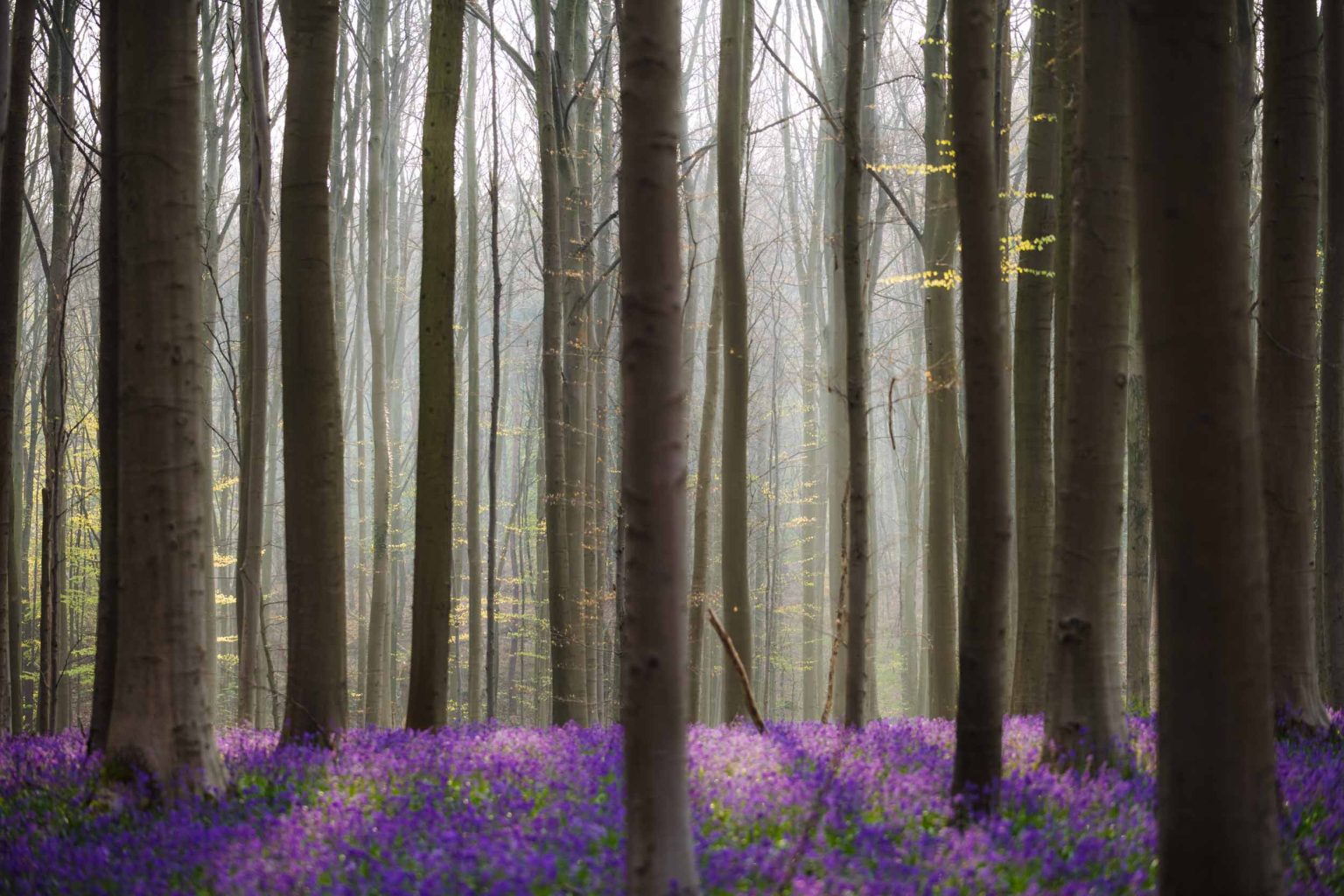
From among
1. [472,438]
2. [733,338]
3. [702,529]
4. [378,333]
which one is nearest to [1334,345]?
[733,338]

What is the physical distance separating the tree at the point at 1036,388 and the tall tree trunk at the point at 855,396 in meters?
1.65

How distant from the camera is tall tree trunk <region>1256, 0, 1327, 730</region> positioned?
701 cm

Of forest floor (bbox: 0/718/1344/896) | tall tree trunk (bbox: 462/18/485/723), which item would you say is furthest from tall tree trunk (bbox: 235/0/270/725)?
tall tree trunk (bbox: 462/18/485/723)

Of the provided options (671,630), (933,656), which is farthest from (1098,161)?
(933,656)

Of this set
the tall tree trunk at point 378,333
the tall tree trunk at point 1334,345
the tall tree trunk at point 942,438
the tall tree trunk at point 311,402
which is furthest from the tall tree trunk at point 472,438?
the tall tree trunk at point 1334,345

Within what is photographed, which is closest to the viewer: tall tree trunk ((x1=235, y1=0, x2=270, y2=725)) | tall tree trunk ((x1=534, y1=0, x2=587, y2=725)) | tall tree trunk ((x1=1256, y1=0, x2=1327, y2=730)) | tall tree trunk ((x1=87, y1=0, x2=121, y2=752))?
tall tree trunk ((x1=87, y1=0, x2=121, y2=752))

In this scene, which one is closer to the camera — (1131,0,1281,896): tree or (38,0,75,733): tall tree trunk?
(1131,0,1281,896): tree

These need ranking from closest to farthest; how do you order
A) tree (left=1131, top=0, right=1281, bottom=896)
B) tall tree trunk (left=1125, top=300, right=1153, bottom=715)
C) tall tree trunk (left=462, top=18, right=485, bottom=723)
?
tree (left=1131, top=0, right=1281, bottom=896) < tall tree trunk (left=1125, top=300, right=1153, bottom=715) < tall tree trunk (left=462, top=18, right=485, bottom=723)

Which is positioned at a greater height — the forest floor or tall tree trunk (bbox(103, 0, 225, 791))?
tall tree trunk (bbox(103, 0, 225, 791))

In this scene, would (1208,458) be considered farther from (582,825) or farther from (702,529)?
(702,529)

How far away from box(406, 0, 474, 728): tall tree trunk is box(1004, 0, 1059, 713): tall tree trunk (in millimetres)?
4472

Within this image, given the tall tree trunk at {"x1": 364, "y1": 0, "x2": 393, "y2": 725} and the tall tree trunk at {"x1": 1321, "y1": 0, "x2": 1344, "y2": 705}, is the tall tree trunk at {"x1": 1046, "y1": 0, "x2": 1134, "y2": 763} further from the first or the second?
the tall tree trunk at {"x1": 364, "y1": 0, "x2": 393, "y2": 725}

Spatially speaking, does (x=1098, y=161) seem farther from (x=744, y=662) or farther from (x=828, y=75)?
(x=828, y=75)

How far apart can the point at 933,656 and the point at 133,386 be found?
898 centimetres
